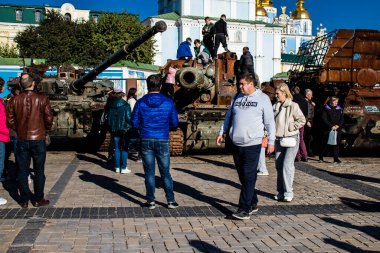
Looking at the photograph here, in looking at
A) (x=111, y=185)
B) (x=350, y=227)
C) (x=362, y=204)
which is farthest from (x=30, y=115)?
(x=362, y=204)

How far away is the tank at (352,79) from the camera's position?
13500 millimetres

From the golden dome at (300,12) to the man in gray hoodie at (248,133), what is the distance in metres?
115

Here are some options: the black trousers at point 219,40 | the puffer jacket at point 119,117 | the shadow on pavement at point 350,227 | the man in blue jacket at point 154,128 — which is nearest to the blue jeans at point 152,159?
the man in blue jacket at point 154,128

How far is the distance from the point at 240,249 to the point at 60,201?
3354mm

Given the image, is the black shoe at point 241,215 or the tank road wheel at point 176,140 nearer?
the black shoe at point 241,215

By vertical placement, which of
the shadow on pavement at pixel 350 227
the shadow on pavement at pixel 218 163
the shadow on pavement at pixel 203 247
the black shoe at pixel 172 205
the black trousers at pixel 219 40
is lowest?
the shadow on pavement at pixel 350 227

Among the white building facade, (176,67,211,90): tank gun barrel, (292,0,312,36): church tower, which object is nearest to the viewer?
(176,67,211,90): tank gun barrel

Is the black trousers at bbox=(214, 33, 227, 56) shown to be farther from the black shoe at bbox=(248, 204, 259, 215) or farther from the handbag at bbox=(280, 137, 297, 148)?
the black shoe at bbox=(248, 204, 259, 215)

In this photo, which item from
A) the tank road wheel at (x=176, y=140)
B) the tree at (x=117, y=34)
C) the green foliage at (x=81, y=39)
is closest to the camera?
the tank road wheel at (x=176, y=140)

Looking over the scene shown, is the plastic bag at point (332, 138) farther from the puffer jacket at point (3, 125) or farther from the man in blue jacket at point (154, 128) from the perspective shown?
the puffer jacket at point (3, 125)

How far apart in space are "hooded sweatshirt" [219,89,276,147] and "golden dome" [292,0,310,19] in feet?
376

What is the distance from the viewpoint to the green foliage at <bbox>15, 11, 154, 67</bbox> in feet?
152

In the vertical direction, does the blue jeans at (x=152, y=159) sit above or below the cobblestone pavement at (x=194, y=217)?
above

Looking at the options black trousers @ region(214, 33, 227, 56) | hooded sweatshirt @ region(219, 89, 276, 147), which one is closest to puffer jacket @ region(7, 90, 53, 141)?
hooded sweatshirt @ region(219, 89, 276, 147)
